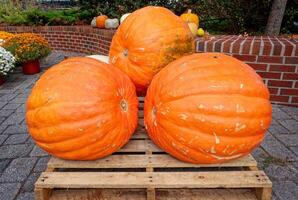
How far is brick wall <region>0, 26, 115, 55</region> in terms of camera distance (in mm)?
6134

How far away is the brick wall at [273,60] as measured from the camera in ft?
10.8

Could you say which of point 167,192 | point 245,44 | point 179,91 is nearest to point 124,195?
point 167,192

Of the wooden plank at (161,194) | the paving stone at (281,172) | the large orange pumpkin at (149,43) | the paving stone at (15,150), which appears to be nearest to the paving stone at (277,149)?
the paving stone at (281,172)

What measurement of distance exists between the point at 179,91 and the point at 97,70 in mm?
508

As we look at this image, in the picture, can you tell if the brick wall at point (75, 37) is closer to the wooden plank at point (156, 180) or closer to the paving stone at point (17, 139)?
the paving stone at point (17, 139)

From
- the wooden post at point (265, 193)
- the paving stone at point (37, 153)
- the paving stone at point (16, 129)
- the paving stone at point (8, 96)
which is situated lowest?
the paving stone at point (8, 96)

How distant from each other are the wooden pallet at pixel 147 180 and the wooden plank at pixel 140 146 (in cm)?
3


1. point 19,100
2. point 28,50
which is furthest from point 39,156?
point 28,50

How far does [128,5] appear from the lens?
681cm

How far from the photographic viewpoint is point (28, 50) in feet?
17.2

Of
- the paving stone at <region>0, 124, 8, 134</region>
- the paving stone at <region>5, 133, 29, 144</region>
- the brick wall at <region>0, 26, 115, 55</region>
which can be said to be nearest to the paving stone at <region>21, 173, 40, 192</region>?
the paving stone at <region>5, 133, 29, 144</region>

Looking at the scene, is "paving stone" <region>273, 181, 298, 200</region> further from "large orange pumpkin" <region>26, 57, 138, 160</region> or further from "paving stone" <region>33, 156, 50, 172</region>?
"paving stone" <region>33, 156, 50, 172</region>

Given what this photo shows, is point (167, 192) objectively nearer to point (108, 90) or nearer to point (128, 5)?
point (108, 90)

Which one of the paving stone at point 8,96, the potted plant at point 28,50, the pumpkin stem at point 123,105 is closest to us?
the pumpkin stem at point 123,105
